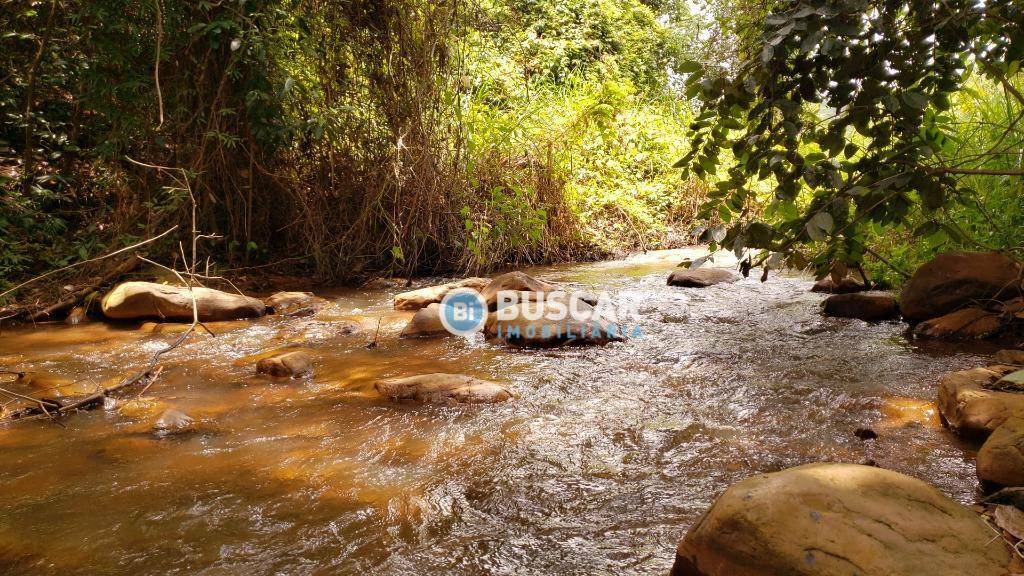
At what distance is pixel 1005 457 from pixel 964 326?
2171 mm

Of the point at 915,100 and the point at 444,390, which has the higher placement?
the point at 915,100

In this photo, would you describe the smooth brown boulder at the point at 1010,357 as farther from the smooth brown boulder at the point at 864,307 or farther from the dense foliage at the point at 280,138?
the dense foliage at the point at 280,138

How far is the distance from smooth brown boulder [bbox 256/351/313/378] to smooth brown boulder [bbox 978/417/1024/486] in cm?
295

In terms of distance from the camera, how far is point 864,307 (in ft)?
14.1

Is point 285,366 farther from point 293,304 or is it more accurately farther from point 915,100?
point 915,100

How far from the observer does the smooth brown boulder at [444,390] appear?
9.55 feet

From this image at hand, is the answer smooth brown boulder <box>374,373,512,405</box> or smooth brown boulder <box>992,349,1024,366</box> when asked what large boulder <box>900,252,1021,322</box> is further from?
smooth brown boulder <box>374,373,512,405</box>

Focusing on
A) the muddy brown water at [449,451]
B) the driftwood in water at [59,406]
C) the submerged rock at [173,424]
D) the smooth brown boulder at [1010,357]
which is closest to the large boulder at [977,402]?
the muddy brown water at [449,451]

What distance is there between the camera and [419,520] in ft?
6.25

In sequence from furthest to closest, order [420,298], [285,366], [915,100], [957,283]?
[420,298] < [957,283] < [285,366] < [915,100]

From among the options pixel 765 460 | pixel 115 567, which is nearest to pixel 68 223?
pixel 115 567

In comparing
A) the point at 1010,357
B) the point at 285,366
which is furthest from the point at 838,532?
the point at 285,366

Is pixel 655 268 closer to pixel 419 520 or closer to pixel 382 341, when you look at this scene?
pixel 382 341

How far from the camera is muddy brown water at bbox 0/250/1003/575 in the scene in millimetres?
1771
